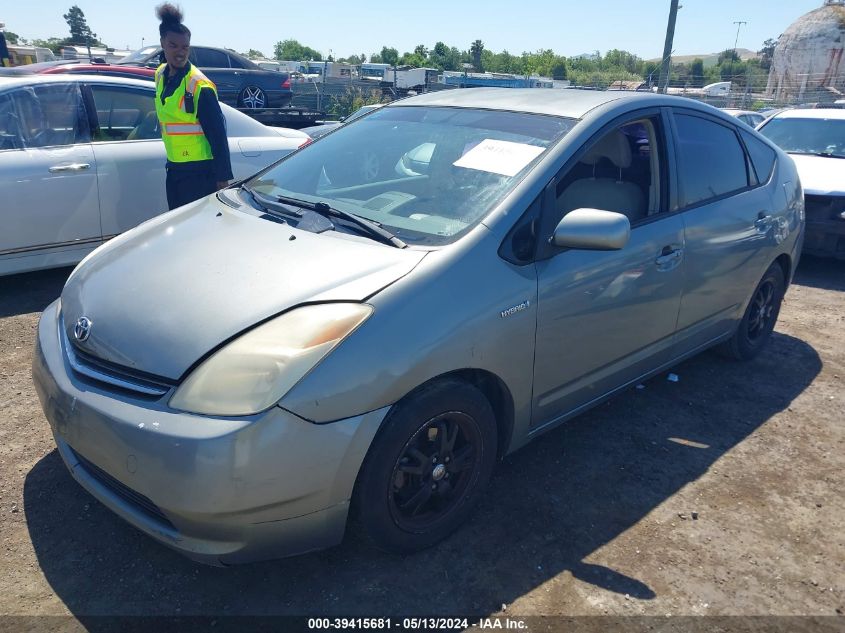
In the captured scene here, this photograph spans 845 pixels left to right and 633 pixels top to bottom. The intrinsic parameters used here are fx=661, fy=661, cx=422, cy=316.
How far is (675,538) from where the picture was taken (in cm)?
276

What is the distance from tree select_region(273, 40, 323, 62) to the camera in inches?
5507

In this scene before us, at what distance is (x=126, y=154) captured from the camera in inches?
209

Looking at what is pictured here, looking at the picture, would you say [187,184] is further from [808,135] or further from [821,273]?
[808,135]

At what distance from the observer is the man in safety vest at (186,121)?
15.4 feet

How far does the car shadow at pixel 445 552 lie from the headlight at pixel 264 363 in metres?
0.78

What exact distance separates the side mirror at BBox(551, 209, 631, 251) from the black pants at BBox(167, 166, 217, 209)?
124 inches

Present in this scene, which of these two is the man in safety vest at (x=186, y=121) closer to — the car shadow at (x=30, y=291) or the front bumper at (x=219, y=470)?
the car shadow at (x=30, y=291)

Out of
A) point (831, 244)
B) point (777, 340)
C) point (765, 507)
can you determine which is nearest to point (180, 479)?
point (765, 507)

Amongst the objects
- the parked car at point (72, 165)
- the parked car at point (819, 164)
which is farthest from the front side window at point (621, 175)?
the parked car at point (819, 164)

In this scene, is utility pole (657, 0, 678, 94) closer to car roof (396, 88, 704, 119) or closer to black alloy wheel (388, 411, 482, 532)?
car roof (396, 88, 704, 119)

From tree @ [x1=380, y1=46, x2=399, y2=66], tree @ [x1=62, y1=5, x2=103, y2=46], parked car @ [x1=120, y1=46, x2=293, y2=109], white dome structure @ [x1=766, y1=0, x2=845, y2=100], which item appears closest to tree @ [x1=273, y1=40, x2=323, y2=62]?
tree @ [x1=380, y1=46, x2=399, y2=66]

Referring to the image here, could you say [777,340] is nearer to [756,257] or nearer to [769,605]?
[756,257]

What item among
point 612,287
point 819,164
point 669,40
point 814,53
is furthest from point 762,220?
point 814,53

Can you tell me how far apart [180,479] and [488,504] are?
140 centimetres
